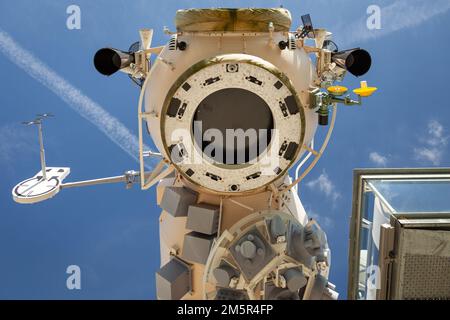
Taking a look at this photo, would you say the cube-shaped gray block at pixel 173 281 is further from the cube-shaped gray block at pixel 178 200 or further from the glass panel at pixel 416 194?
the glass panel at pixel 416 194

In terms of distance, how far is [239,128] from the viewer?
5.01 m

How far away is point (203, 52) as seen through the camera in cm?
496

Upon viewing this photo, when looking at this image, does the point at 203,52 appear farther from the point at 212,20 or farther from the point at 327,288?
the point at 327,288

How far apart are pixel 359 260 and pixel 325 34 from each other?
Answer: 3295 mm

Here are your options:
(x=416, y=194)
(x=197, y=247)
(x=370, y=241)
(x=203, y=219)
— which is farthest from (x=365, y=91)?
(x=197, y=247)

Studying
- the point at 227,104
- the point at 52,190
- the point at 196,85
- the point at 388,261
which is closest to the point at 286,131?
the point at 227,104

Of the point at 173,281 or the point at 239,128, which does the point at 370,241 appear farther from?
the point at 173,281

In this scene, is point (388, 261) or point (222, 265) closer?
point (388, 261)

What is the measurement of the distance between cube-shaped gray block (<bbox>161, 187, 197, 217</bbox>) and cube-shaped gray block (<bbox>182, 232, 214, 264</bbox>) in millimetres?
349

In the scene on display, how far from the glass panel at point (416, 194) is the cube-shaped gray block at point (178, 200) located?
2.55 metres

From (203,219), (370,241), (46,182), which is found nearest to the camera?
(203,219)

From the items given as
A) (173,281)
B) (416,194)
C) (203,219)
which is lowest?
(173,281)

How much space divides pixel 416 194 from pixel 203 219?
9.31 feet

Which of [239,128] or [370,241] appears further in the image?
[370,241]
